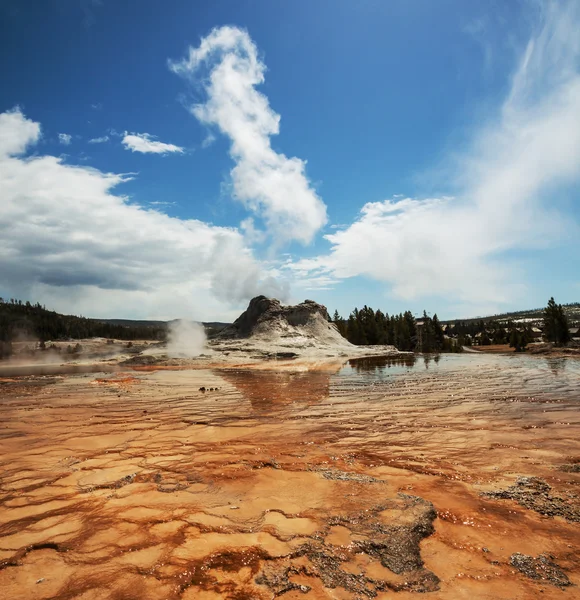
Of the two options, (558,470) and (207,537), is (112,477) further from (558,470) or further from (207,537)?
(558,470)

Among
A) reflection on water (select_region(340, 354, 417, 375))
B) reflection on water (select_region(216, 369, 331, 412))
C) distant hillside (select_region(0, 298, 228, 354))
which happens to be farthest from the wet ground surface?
distant hillside (select_region(0, 298, 228, 354))

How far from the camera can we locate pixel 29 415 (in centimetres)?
924

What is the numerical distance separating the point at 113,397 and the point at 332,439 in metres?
9.11

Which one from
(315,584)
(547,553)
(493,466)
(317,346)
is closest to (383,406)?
(493,466)

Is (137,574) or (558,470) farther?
(558,470)

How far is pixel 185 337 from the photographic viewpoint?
128 feet

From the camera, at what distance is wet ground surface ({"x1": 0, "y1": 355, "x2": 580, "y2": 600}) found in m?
2.69

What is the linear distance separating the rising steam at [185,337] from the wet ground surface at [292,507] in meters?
25.1

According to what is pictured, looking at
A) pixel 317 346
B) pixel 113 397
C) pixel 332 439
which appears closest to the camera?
pixel 332 439

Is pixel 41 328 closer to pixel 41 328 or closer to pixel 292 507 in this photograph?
pixel 41 328

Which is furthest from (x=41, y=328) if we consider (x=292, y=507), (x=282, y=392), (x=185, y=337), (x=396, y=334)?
(x=292, y=507)

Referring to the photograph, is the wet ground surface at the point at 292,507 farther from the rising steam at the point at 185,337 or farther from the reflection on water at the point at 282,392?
the rising steam at the point at 185,337

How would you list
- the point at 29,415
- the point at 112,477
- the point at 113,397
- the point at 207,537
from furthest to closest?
the point at 113,397 → the point at 29,415 → the point at 112,477 → the point at 207,537

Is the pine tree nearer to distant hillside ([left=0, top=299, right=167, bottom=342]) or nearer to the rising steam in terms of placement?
the rising steam
